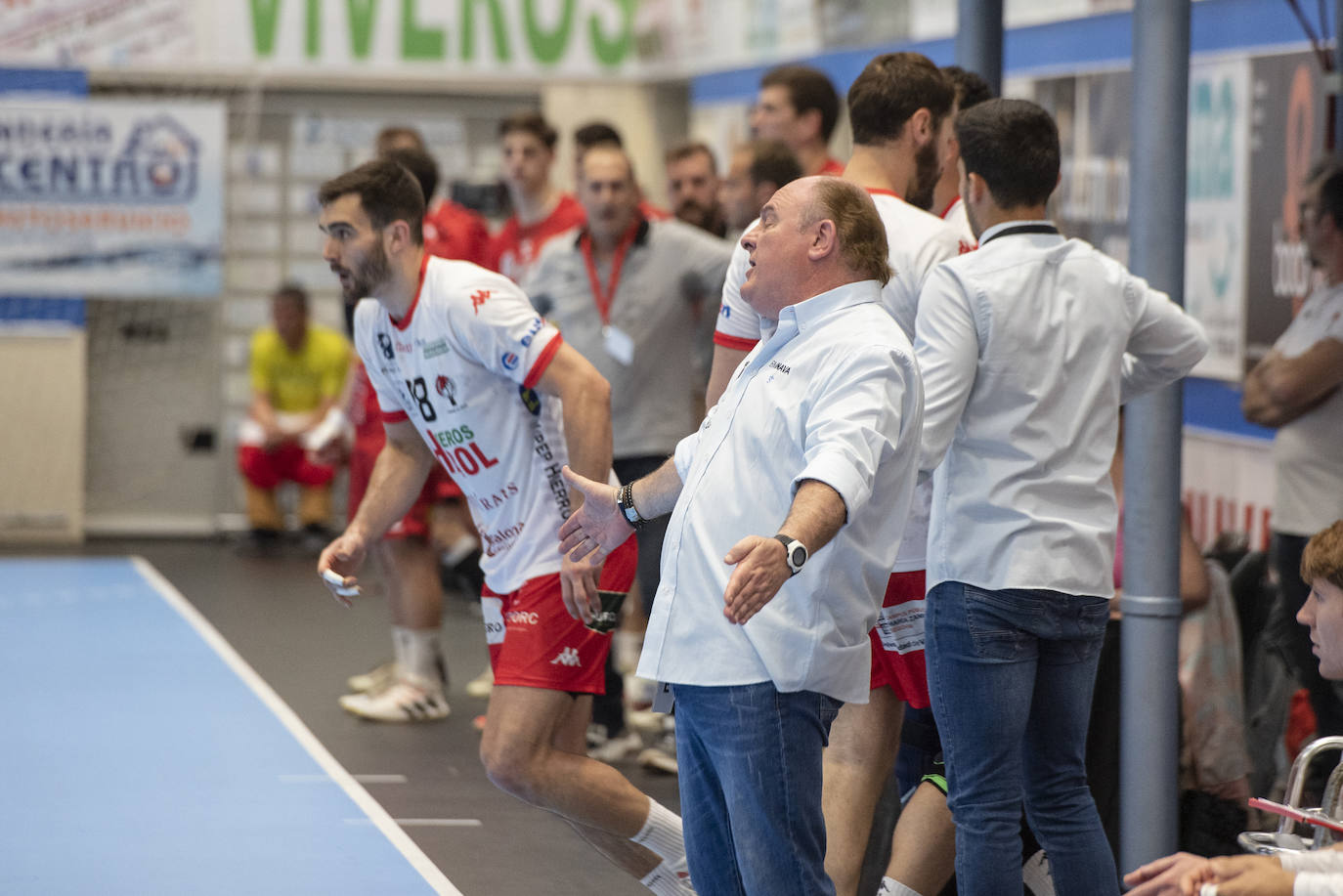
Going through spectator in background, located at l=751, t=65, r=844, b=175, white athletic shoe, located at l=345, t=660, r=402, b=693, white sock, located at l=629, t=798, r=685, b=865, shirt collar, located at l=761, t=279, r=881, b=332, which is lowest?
white athletic shoe, located at l=345, t=660, r=402, b=693

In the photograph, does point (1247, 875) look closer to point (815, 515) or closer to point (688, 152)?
point (815, 515)

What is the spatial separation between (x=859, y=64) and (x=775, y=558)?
6.73 meters

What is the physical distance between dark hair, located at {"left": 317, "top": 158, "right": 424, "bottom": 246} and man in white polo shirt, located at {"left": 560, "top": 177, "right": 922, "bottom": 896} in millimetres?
1511

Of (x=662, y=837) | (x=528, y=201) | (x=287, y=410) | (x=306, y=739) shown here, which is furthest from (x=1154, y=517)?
(x=287, y=410)

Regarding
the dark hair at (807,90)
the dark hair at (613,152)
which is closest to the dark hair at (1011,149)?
the dark hair at (807,90)

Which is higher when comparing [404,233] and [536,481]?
[404,233]

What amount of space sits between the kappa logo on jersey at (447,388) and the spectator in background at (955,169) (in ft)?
3.87

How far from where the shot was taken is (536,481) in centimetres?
397

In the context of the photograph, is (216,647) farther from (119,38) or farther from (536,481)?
(119,38)

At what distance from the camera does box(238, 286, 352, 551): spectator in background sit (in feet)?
35.0

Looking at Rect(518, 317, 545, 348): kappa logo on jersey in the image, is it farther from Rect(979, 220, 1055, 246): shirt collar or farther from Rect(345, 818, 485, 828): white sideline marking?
Rect(345, 818, 485, 828): white sideline marking

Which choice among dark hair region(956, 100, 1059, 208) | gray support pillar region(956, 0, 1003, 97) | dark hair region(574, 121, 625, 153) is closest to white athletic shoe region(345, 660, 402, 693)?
dark hair region(574, 121, 625, 153)

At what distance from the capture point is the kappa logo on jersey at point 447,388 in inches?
156

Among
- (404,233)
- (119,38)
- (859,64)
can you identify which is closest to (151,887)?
(404,233)
